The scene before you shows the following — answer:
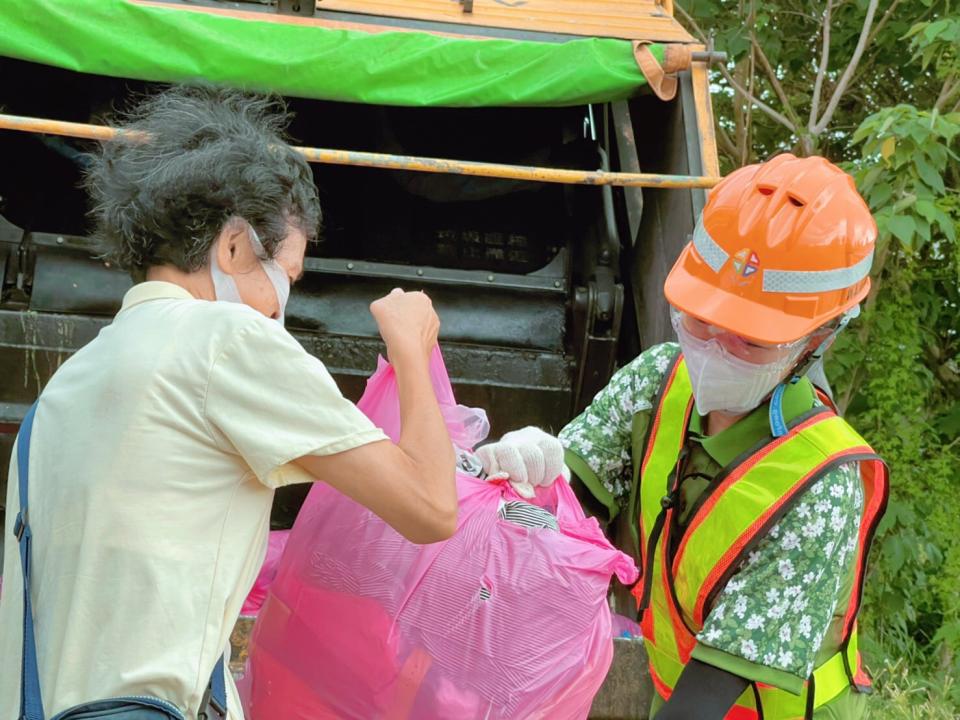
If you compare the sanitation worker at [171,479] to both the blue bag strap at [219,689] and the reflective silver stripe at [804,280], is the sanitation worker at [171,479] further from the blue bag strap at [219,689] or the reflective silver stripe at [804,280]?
the reflective silver stripe at [804,280]

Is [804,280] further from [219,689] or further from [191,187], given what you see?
[219,689]

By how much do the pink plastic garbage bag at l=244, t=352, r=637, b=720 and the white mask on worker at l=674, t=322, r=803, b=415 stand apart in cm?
31

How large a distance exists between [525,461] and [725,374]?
0.37 m

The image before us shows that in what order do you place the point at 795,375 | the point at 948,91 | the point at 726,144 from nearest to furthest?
the point at 795,375 < the point at 948,91 < the point at 726,144

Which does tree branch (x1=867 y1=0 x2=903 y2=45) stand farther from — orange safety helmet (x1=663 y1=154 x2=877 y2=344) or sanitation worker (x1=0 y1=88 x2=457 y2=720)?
sanitation worker (x1=0 y1=88 x2=457 y2=720)

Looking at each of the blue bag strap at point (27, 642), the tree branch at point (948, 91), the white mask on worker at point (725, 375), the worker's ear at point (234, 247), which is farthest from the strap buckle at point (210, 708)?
the tree branch at point (948, 91)

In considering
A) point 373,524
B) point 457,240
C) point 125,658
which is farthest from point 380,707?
point 457,240

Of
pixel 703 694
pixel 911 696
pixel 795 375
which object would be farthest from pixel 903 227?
pixel 703 694

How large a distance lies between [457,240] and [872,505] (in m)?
2.74

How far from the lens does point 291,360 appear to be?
1.43 metres

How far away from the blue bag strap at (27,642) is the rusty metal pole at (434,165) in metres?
1.66

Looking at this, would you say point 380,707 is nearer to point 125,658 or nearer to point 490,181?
point 125,658

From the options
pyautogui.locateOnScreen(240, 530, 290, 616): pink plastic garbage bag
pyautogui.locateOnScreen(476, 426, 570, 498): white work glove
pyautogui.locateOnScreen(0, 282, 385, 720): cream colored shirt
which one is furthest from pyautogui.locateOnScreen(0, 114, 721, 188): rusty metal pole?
pyautogui.locateOnScreen(0, 282, 385, 720): cream colored shirt

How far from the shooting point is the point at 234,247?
5.20ft
